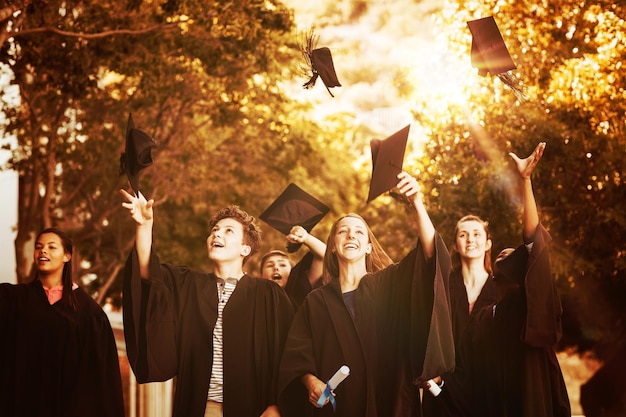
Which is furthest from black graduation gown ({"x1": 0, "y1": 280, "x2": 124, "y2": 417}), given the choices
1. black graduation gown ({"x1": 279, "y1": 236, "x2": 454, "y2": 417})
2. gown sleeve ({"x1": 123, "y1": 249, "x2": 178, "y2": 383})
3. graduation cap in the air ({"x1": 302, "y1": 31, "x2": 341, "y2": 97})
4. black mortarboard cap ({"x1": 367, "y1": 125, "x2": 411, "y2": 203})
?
graduation cap in the air ({"x1": 302, "y1": 31, "x2": 341, "y2": 97})

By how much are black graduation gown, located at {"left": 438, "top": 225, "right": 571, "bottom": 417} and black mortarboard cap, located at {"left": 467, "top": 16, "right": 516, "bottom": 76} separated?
4.94 feet

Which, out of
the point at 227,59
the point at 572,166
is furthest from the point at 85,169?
the point at 572,166

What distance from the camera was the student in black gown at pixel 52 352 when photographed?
25.5 ft

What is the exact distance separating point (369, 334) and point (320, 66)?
1.98m

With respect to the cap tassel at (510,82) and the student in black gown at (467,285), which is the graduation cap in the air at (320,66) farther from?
the student in black gown at (467,285)

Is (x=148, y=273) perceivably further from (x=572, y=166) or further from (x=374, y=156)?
(x=572, y=166)

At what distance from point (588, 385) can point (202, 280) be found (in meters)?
8.16

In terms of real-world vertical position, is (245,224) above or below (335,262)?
above

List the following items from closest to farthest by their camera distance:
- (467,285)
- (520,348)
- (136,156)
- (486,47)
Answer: (136,156) → (520,348) → (467,285) → (486,47)

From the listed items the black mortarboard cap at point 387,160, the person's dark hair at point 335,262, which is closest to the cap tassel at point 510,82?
the black mortarboard cap at point 387,160

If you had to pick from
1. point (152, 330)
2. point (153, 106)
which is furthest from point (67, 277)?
point (153, 106)

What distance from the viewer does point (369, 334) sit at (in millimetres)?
7332

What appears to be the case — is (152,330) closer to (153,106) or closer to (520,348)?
(520,348)

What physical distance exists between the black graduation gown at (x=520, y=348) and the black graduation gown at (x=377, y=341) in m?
0.85
